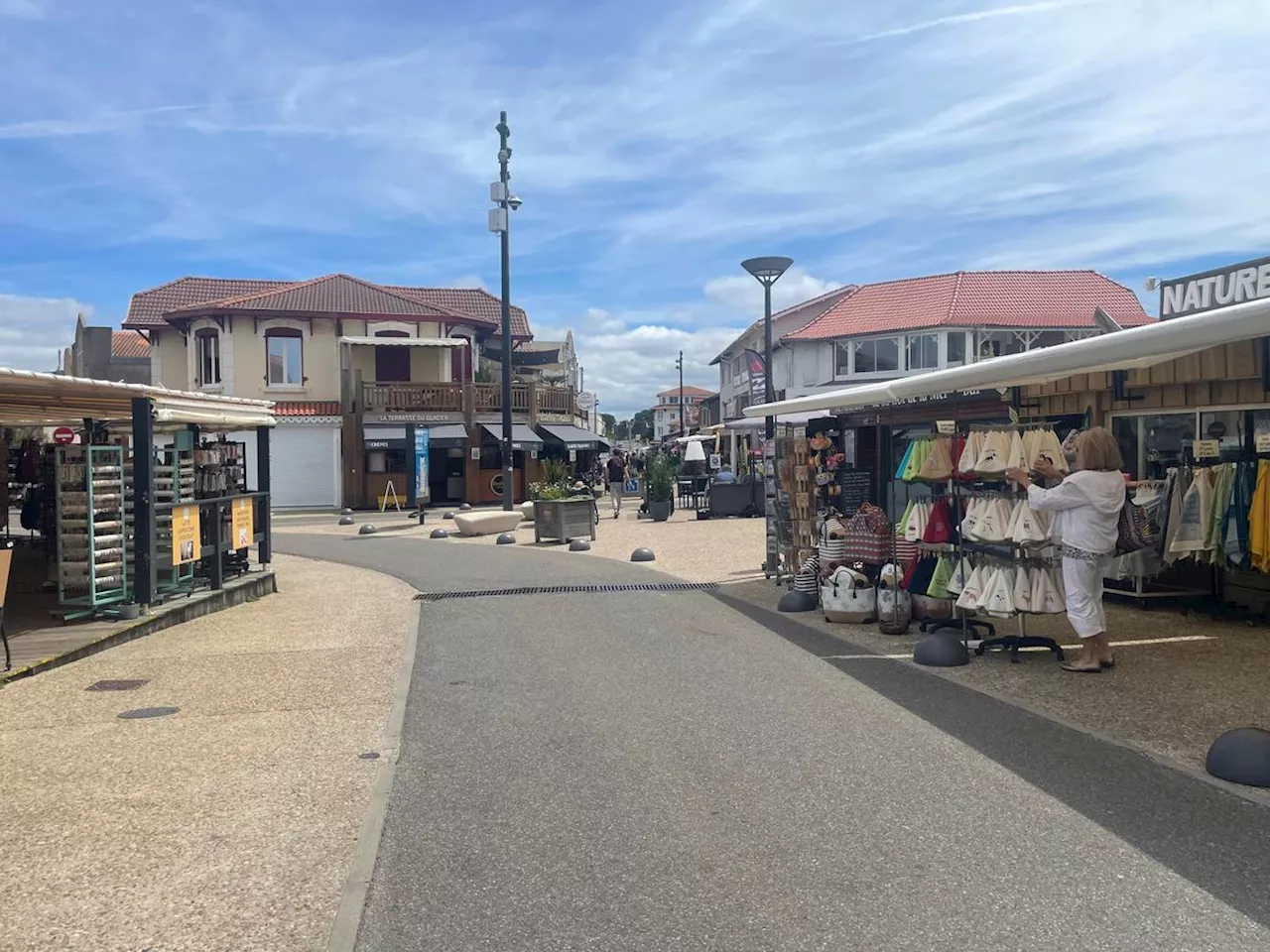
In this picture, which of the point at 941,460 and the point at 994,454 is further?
the point at 941,460

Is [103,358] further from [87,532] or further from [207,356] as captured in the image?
[87,532]

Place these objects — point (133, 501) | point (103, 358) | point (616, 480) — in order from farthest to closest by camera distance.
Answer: point (103, 358) → point (616, 480) → point (133, 501)

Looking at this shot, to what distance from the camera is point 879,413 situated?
43.4 ft

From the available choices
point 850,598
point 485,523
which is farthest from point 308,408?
point 850,598

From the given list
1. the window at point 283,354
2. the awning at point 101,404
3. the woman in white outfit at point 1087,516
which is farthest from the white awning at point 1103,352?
the window at point 283,354

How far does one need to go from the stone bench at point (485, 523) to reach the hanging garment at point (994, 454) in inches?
614

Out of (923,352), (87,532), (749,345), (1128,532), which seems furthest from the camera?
(749,345)

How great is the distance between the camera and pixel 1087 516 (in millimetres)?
7562

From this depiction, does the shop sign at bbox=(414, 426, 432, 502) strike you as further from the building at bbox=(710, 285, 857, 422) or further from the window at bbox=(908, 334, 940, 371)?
the window at bbox=(908, 334, 940, 371)

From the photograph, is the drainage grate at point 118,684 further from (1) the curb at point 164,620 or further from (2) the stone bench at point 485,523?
(2) the stone bench at point 485,523

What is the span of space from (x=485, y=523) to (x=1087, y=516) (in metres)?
16.6

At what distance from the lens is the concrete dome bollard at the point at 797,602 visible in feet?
37.0

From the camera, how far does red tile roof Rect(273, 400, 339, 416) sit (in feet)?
117

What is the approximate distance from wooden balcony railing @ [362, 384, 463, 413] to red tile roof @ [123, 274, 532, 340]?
3307 millimetres
